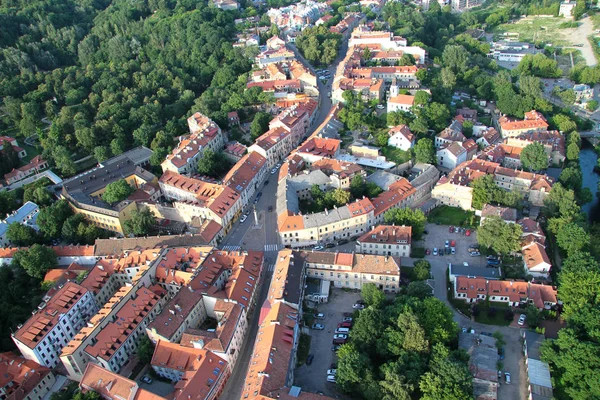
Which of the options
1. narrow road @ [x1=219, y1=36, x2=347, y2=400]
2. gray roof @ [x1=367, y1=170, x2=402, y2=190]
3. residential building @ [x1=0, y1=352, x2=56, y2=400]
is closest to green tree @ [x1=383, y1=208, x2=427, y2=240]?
gray roof @ [x1=367, y1=170, x2=402, y2=190]

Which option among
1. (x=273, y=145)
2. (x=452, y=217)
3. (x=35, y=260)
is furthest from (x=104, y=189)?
(x=452, y=217)

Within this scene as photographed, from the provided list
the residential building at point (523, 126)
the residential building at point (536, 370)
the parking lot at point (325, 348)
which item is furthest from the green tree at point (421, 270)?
the residential building at point (523, 126)

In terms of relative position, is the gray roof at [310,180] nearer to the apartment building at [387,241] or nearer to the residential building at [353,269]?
the apartment building at [387,241]

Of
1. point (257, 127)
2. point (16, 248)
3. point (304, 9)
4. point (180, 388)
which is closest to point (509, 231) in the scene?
point (180, 388)

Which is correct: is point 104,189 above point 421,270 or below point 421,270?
below

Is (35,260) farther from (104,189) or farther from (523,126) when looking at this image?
(523,126)
